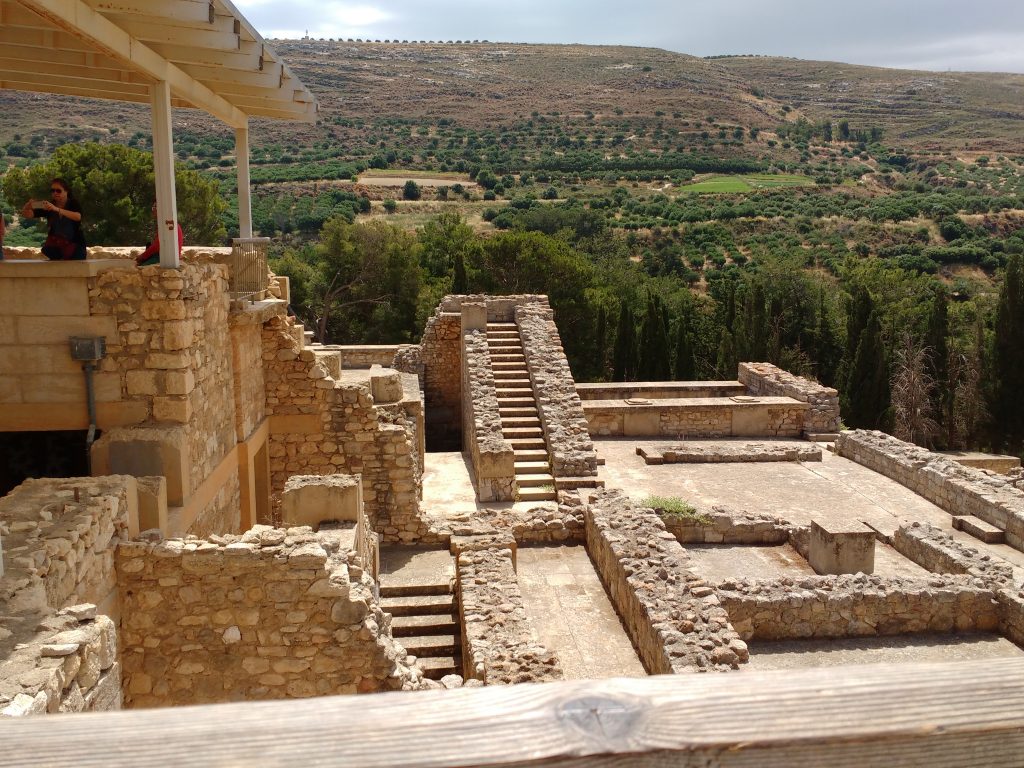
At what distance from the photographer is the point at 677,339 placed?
29609 millimetres

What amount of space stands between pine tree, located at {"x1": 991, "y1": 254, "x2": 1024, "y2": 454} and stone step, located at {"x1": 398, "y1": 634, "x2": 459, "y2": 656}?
76.2 ft

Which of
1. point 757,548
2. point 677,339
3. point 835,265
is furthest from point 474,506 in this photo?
point 835,265

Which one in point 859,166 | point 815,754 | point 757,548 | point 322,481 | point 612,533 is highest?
point 859,166

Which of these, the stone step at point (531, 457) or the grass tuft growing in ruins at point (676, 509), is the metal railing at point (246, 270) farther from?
the grass tuft growing in ruins at point (676, 509)

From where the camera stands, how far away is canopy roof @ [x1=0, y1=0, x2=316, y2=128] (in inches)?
218

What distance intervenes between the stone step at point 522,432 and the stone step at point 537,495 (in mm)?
1603

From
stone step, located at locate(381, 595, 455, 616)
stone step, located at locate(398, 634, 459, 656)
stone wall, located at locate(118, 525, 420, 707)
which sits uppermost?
stone wall, located at locate(118, 525, 420, 707)

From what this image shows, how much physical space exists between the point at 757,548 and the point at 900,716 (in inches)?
425

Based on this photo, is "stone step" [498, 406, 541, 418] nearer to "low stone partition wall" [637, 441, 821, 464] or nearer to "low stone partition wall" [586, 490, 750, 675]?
"low stone partition wall" [637, 441, 821, 464]

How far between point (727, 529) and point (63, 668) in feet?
31.1

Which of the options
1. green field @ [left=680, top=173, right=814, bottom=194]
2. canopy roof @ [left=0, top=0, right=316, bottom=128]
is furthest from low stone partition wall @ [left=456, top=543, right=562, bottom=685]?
green field @ [left=680, top=173, right=814, bottom=194]

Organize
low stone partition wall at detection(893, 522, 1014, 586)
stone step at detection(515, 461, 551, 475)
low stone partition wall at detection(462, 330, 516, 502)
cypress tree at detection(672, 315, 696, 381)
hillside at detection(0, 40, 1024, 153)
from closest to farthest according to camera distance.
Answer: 1. low stone partition wall at detection(893, 522, 1014, 586)
2. low stone partition wall at detection(462, 330, 516, 502)
3. stone step at detection(515, 461, 551, 475)
4. cypress tree at detection(672, 315, 696, 381)
5. hillside at detection(0, 40, 1024, 153)

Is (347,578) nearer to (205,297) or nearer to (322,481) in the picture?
(322,481)

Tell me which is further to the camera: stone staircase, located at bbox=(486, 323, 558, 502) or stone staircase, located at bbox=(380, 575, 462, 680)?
stone staircase, located at bbox=(486, 323, 558, 502)
